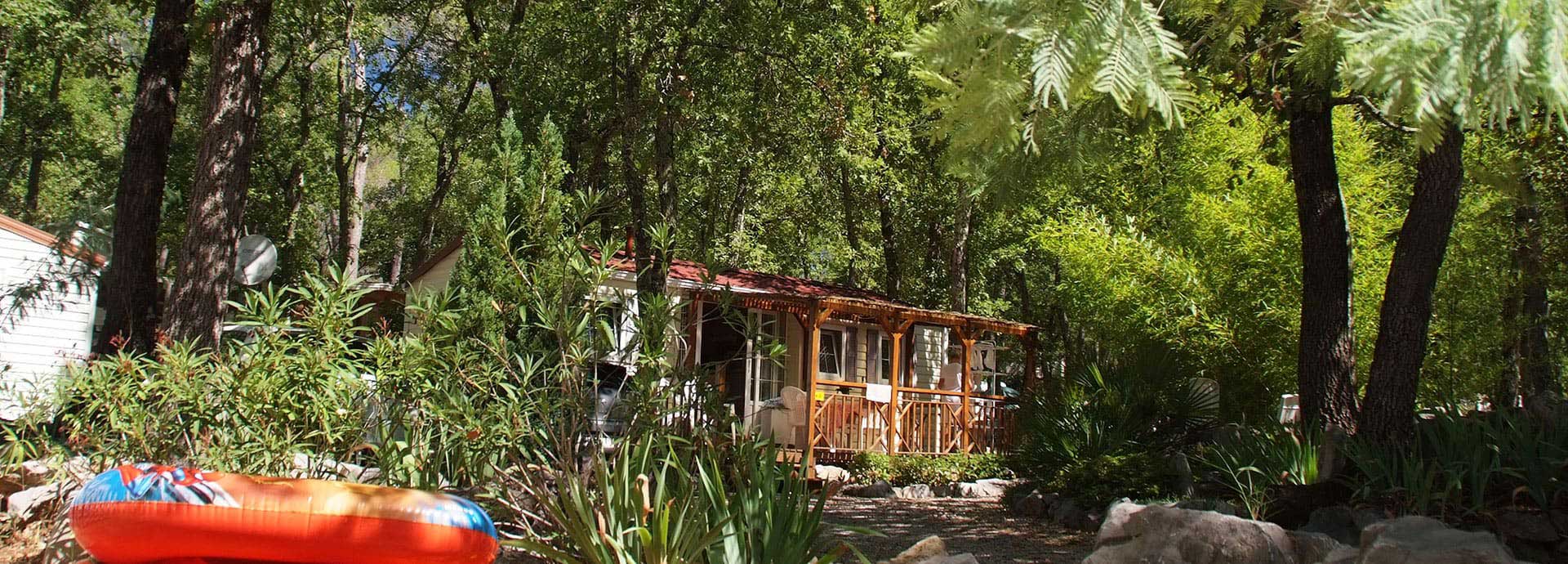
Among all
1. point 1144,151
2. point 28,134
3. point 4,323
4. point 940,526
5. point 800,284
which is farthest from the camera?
point 28,134

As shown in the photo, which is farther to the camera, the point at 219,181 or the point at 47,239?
the point at 47,239

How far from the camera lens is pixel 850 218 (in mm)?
22281

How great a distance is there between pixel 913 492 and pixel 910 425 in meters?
1.85

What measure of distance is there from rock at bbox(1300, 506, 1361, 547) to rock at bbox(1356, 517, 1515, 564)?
122 cm

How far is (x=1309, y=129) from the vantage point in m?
7.56

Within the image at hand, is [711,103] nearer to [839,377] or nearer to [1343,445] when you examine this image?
[839,377]

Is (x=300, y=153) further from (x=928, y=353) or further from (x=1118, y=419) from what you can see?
(x=1118, y=419)

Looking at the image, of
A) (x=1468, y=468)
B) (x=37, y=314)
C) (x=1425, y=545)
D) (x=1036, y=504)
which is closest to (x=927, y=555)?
(x=1425, y=545)

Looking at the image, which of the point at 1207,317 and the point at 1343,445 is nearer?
the point at 1343,445

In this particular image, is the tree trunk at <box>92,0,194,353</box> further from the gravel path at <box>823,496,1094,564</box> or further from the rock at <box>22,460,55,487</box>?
the gravel path at <box>823,496,1094,564</box>

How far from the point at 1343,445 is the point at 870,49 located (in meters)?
8.89

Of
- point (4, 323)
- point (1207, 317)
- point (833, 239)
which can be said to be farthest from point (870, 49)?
point (4, 323)

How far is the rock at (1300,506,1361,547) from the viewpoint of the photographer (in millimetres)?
6230

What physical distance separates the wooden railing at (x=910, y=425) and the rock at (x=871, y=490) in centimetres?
88
